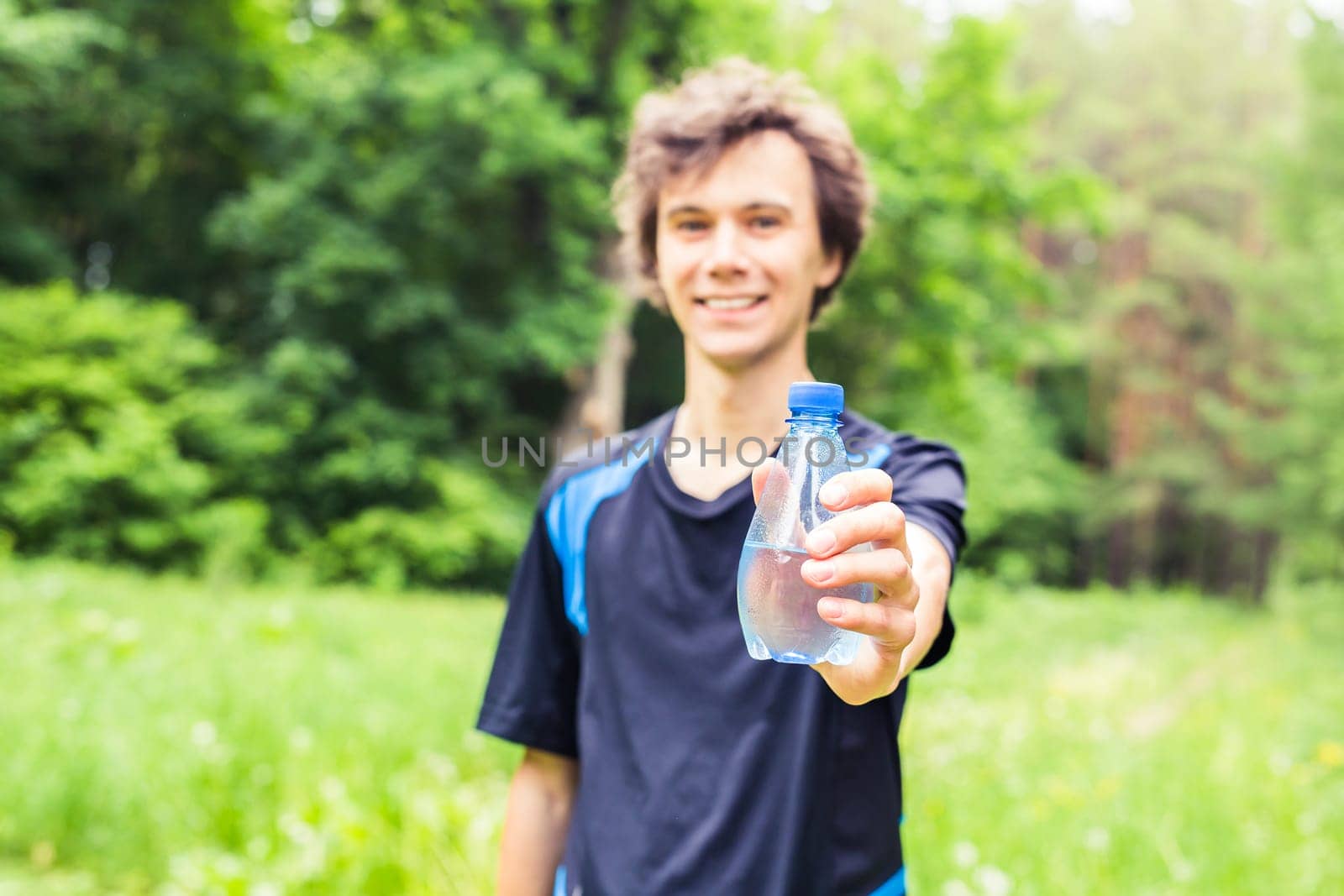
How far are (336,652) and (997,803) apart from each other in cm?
416

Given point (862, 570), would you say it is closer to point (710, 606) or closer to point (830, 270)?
point (710, 606)

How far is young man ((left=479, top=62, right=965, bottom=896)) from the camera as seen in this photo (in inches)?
55.3

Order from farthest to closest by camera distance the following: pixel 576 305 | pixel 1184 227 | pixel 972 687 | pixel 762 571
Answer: pixel 1184 227 → pixel 576 305 → pixel 972 687 → pixel 762 571

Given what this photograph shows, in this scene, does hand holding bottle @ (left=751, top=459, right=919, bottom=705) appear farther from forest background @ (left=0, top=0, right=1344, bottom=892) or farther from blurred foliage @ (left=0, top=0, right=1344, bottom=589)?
blurred foliage @ (left=0, top=0, right=1344, bottom=589)

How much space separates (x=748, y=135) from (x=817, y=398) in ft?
2.42

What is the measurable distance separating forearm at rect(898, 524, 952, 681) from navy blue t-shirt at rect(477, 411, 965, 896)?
0.08ft

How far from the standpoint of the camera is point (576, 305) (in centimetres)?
1251

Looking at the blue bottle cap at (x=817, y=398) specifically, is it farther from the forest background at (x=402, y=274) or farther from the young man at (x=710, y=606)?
the forest background at (x=402, y=274)

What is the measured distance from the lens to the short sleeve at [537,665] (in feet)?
5.65

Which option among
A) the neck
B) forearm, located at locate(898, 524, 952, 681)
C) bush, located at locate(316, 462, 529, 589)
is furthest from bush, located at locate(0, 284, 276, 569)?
forearm, located at locate(898, 524, 952, 681)

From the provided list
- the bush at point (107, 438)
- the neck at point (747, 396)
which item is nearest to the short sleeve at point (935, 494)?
the neck at point (747, 396)

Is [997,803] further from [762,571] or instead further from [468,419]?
[468,419]

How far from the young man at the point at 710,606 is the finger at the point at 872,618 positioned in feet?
0.36

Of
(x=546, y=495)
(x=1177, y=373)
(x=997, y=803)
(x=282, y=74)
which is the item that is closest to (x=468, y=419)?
(x=282, y=74)
